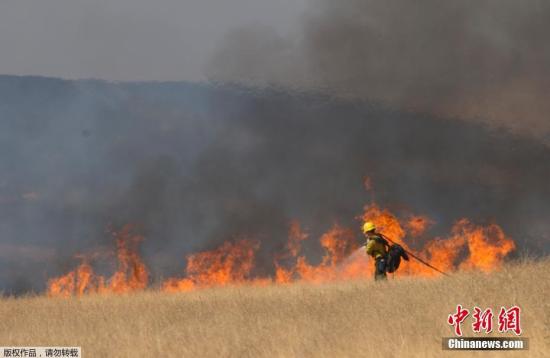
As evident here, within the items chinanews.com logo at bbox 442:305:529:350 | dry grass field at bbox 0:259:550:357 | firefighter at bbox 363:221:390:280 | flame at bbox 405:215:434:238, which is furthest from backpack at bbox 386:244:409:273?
flame at bbox 405:215:434:238

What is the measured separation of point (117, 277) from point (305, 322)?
14.4m

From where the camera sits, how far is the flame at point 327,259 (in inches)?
835

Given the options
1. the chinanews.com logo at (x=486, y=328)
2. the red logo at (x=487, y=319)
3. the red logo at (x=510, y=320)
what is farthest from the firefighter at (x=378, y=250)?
the red logo at (x=510, y=320)

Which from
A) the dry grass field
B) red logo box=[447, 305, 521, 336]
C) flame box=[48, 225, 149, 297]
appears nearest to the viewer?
the dry grass field

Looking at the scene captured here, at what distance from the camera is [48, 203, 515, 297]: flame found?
21203 mm

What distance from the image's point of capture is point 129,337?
371 inches

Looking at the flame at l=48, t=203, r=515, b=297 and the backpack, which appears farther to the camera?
the flame at l=48, t=203, r=515, b=297

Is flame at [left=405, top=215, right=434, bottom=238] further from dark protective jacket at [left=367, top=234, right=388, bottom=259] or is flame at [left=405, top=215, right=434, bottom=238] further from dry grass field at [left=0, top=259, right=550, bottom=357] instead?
dry grass field at [left=0, top=259, right=550, bottom=357]

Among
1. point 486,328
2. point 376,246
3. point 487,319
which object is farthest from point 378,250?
point 486,328

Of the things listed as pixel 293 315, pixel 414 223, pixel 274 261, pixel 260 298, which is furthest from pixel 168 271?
pixel 293 315

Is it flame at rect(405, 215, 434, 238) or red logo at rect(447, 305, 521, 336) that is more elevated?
flame at rect(405, 215, 434, 238)

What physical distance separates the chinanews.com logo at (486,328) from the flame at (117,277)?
43.7 ft

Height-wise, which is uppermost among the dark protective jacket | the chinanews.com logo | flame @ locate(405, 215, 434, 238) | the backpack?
flame @ locate(405, 215, 434, 238)

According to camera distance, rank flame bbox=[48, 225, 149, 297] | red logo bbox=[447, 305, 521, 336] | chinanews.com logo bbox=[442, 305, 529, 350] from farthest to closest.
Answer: flame bbox=[48, 225, 149, 297]
red logo bbox=[447, 305, 521, 336]
chinanews.com logo bbox=[442, 305, 529, 350]
